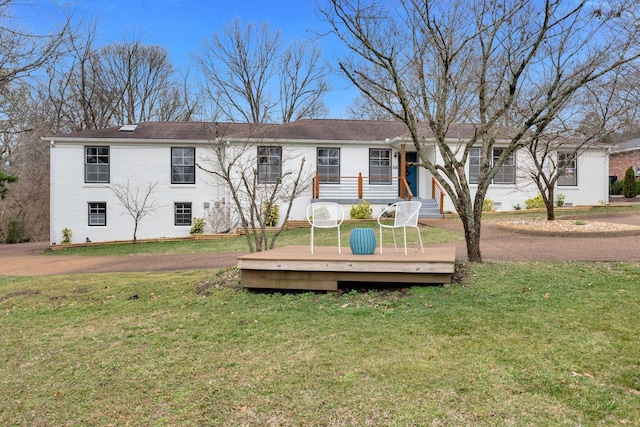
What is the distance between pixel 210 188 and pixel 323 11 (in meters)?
11.3

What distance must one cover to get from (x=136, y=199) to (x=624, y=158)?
31722 millimetres

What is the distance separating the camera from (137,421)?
7.92 feet

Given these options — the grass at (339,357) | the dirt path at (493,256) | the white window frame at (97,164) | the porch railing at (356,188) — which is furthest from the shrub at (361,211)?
the grass at (339,357)

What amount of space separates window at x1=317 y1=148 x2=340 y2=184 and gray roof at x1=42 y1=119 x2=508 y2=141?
0.57 m

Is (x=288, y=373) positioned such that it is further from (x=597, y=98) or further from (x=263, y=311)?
(x=597, y=98)

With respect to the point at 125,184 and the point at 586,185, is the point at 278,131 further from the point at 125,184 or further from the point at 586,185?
the point at 586,185

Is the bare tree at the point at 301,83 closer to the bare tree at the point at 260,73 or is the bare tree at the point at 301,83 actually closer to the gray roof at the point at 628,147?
the bare tree at the point at 260,73

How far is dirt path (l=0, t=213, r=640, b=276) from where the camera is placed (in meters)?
7.16

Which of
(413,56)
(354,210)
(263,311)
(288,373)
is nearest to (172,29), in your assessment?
(354,210)

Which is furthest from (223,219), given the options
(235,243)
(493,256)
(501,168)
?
(501,168)

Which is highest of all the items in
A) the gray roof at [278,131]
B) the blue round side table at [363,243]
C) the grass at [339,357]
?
the gray roof at [278,131]

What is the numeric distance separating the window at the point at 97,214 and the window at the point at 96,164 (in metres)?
0.95

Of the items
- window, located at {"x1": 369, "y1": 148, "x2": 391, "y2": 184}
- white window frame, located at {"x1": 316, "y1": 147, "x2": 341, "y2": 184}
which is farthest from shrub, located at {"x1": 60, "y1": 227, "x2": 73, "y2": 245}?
window, located at {"x1": 369, "y1": 148, "x2": 391, "y2": 184}

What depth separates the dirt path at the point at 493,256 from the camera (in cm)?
716
